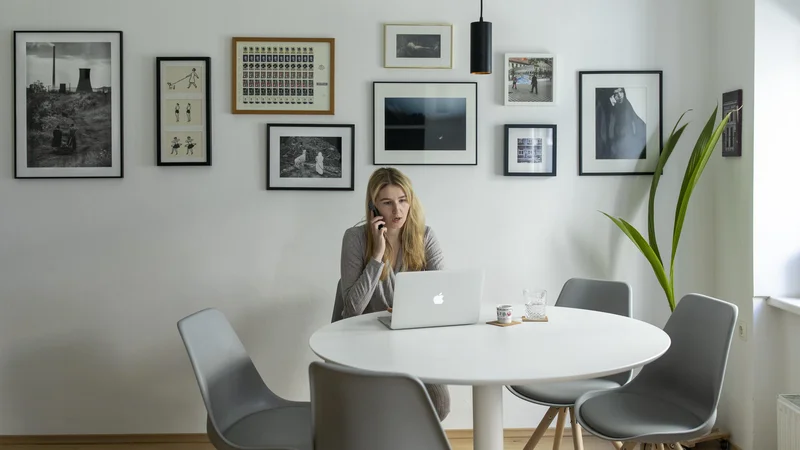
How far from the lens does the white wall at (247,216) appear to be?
363 cm

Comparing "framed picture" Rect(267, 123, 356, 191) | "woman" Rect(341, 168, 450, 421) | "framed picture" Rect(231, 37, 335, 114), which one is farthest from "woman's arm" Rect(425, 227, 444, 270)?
"framed picture" Rect(231, 37, 335, 114)

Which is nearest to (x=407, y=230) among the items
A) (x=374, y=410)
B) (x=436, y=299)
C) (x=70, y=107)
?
(x=436, y=299)

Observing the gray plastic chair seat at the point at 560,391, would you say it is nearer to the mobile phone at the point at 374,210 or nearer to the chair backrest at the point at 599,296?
the chair backrest at the point at 599,296

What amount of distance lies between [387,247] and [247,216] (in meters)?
0.98

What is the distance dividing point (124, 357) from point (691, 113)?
320cm

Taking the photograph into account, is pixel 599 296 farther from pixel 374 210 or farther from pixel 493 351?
pixel 493 351

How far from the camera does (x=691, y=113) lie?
146 inches

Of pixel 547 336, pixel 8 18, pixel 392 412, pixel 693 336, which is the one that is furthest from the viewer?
pixel 8 18

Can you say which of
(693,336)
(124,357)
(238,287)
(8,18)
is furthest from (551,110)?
Answer: (8,18)

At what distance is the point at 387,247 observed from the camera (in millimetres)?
3010

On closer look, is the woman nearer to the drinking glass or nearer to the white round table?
the white round table

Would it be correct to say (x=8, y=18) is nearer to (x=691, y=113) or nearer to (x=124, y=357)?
(x=124, y=357)

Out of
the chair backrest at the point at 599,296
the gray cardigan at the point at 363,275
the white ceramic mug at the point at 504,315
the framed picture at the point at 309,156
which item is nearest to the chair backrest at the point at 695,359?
the chair backrest at the point at 599,296

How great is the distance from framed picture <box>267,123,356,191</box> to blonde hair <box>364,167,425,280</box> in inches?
24.4
